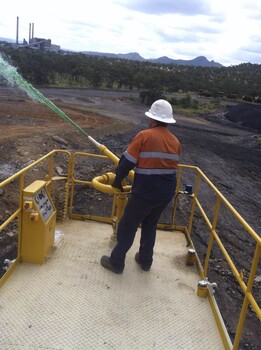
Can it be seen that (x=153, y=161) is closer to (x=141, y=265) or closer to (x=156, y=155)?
(x=156, y=155)

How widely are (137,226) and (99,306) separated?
948 millimetres

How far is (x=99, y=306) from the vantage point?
379 cm

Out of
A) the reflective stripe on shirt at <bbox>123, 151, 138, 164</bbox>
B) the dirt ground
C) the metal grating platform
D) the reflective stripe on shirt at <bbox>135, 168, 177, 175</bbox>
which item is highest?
the reflective stripe on shirt at <bbox>123, 151, 138, 164</bbox>

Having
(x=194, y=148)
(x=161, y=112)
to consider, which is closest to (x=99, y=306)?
(x=161, y=112)

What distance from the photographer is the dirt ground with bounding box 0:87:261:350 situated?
6641 mm

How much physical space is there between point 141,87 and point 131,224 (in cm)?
3955

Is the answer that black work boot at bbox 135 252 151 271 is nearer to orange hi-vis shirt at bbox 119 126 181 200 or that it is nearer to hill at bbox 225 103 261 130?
orange hi-vis shirt at bbox 119 126 181 200

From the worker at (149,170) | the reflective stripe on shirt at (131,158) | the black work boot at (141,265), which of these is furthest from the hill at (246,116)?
the reflective stripe on shirt at (131,158)

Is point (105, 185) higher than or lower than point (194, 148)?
higher

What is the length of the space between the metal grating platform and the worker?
0.35 m

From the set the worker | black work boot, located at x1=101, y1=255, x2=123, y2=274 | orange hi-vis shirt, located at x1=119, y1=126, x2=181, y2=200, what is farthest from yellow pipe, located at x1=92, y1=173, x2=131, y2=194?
black work boot, located at x1=101, y1=255, x2=123, y2=274

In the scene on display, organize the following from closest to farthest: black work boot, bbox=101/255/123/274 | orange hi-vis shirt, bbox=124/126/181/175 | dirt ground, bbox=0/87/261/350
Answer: orange hi-vis shirt, bbox=124/126/181/175 < black work boot, bbox=101/255/123/274 < dirt ground, bbox=0/87/261/350

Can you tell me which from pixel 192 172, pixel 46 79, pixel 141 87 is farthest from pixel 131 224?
pixel 141 87

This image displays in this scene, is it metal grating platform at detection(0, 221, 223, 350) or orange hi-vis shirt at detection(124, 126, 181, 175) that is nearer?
metal grating platform at detection(0, 221, 223, 350)
